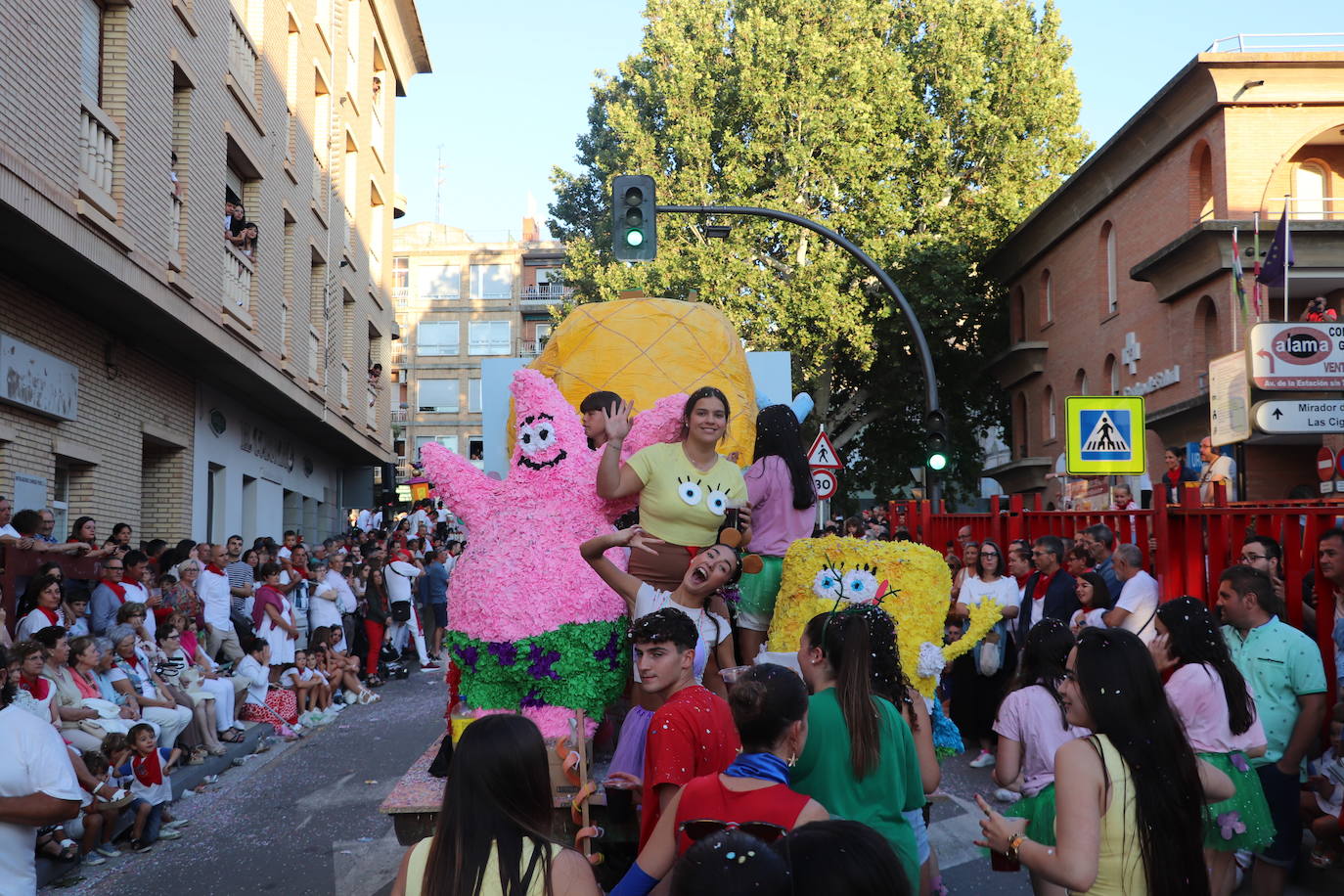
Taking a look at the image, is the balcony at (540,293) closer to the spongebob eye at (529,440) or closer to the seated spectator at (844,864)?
the spongebob eye at (529,440)

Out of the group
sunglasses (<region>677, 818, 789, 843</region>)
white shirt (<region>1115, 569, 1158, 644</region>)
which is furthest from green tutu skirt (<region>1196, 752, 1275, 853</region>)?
white shirt (<region>1115, 569, 1158, 644</region>)

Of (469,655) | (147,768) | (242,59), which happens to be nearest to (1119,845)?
(469,655)

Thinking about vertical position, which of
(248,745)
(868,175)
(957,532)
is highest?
(868,175)

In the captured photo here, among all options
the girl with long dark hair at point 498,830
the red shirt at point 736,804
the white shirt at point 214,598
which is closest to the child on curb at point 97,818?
the white shirt at point 214,598

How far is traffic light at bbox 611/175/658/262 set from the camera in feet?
45.7

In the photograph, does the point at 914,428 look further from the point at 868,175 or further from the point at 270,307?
the point at 270,307

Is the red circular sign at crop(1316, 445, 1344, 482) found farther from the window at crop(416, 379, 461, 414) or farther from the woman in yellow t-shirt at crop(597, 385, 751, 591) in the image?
Result: the window at crop(416, 379, 461, 414)

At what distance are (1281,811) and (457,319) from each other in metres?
63.0

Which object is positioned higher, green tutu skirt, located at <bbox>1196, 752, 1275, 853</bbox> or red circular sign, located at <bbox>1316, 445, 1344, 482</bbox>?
red circular sign, located at <bbox>1316, 445, 1344, 482</bbox>

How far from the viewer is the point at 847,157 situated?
28.0 meters

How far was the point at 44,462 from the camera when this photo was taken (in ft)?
42.1

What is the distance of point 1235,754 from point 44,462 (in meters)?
11.3

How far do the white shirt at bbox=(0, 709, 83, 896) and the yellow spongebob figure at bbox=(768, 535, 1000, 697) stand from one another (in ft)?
9.39

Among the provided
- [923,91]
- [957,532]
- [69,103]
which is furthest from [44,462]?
[923,91]
